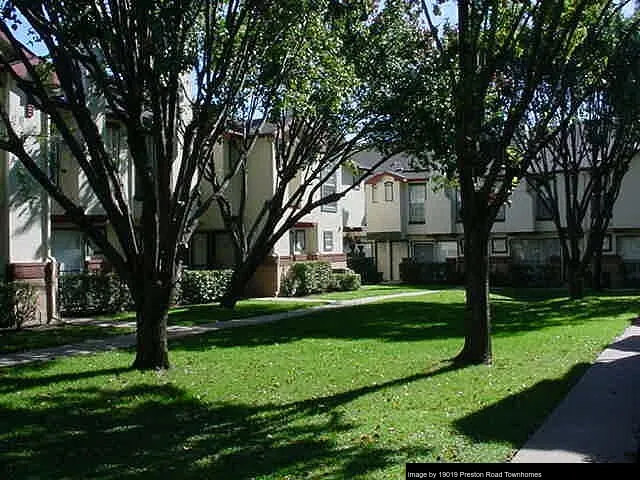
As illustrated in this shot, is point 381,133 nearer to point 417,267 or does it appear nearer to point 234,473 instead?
point 234,473

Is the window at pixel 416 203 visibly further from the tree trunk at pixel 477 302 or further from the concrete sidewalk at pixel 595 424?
the concrete sidewalk at pixel 595 424

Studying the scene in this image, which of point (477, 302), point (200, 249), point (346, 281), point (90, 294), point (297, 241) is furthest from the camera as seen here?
point (346, 281)

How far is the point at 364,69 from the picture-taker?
16.9 m

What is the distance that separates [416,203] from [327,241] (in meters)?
10.1

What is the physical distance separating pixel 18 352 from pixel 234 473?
8.44m

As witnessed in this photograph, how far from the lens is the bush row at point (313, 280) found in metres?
28.5

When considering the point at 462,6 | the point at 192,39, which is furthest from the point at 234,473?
the point at 192,39

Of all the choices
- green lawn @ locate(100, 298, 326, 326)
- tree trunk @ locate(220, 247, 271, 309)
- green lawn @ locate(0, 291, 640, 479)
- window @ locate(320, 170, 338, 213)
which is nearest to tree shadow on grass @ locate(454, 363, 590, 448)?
green lawn @ locate(0, 291, 640, 479)

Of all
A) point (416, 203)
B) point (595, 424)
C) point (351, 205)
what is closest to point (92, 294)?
point (595, 424)

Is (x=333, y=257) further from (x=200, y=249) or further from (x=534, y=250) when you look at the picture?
(x=534, y=250)

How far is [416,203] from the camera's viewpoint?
41250 mm

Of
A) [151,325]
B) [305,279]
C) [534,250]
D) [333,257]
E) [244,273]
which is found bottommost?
[151,325]

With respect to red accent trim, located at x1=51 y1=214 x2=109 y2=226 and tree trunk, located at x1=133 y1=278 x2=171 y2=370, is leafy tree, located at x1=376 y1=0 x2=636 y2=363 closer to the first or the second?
tree trunk, located at x1=133 y1=278 x2=171 y2=370

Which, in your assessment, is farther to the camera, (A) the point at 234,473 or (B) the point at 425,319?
(B) the point at 425,319
